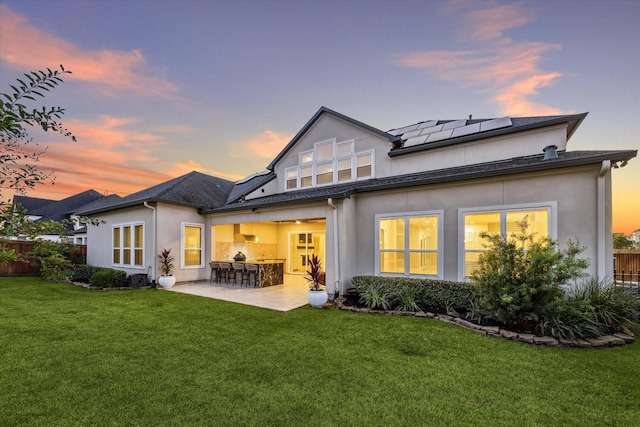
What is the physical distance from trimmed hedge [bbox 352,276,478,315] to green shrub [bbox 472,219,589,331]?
0.88 metres

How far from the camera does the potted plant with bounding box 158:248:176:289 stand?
38.4ft

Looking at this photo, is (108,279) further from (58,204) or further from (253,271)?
(58,204)

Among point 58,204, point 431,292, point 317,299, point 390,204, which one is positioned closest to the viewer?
A: point 431,292

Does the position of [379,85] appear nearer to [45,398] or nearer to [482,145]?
[482,145]

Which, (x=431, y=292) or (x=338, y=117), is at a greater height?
(x=338, y=117)

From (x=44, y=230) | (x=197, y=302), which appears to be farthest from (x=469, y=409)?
(x=197, y=302)

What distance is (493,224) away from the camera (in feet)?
25.9

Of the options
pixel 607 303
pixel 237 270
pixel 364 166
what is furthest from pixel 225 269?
pixel 607 303

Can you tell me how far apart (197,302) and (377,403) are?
23.7ft

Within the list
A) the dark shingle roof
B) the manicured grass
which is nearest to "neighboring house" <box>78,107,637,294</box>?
the dark shingle roof

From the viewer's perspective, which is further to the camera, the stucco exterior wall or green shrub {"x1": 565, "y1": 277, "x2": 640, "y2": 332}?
the stucco exterior wall

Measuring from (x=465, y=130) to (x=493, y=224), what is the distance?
13.4ft

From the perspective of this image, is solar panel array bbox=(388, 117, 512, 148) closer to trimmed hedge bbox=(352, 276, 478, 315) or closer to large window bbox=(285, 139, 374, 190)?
large window bbox=(285, 139, 374, 190)

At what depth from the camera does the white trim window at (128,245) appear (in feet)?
42.0
